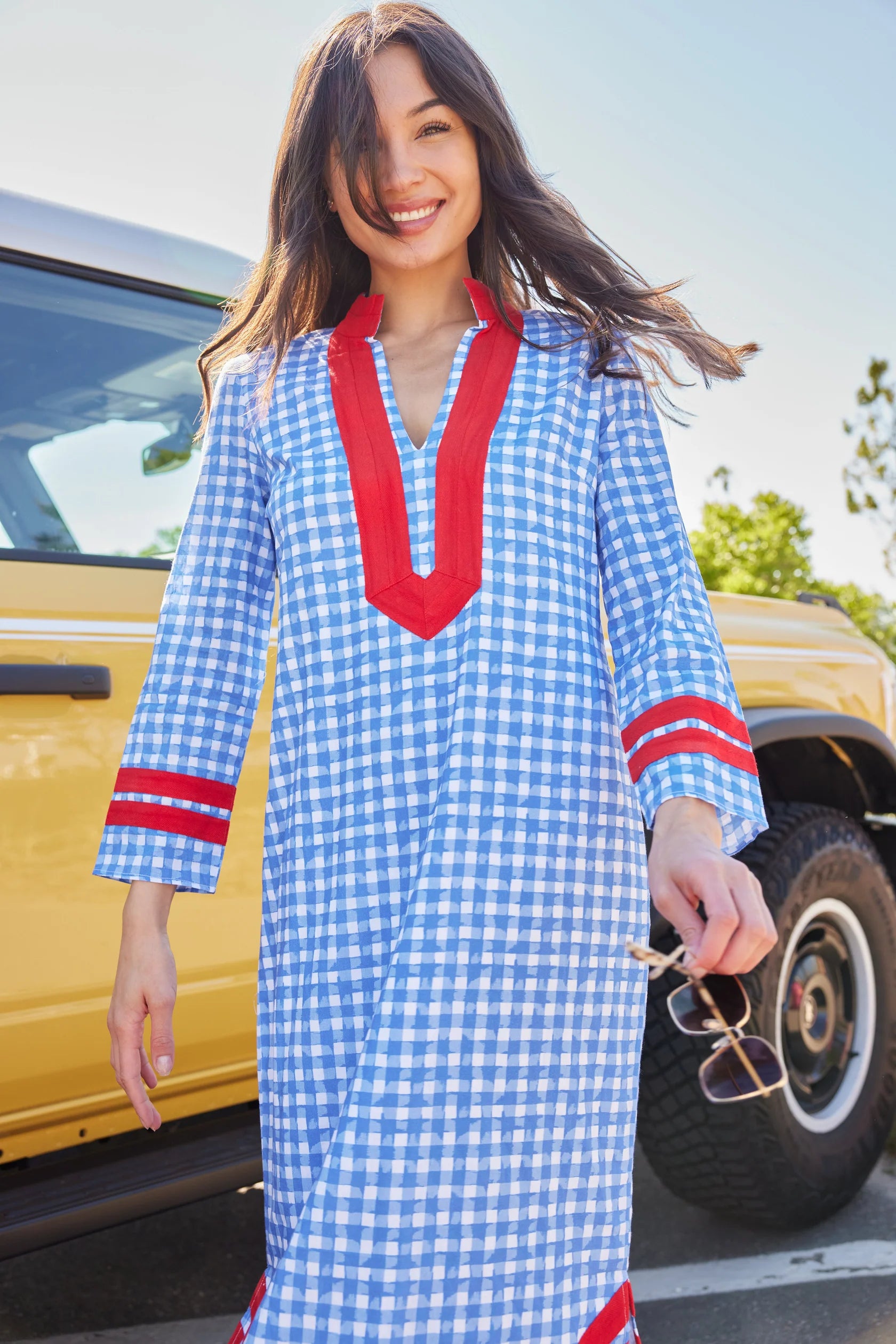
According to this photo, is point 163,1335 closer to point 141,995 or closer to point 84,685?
point 84,685

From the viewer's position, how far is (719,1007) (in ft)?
3.37

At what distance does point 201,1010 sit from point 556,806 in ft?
3.94

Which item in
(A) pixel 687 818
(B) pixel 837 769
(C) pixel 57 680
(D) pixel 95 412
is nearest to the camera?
(A) pixel 687 818

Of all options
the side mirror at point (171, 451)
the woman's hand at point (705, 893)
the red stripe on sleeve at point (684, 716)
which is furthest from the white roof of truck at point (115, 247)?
the woman's hand at point (705, 893)

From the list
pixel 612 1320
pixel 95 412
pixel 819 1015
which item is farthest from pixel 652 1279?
pixel 95 412

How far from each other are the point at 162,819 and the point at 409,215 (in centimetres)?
77

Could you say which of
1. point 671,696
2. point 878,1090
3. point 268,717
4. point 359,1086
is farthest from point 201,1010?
point 878,1090

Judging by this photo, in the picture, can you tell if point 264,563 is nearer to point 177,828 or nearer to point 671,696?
point 177,828

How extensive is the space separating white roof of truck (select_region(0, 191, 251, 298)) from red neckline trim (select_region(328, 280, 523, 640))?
1016 mm

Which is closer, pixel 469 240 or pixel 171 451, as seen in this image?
pixel 469 240

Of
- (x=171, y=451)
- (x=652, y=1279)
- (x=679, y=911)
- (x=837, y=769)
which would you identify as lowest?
(x=652, y=1279)

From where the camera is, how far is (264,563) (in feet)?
5.16

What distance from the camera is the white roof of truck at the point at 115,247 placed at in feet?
7.38

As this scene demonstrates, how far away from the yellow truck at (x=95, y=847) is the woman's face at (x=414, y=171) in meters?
0.88
